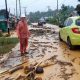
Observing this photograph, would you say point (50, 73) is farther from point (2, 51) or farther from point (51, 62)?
point (2, 51)

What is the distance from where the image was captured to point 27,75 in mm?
8500

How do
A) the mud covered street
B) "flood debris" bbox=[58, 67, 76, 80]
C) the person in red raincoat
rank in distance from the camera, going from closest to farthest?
"flood debris" bbox=[58, 67, 76, 80]
the mud covered street
the person in red raincoat

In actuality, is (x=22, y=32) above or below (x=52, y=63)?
above

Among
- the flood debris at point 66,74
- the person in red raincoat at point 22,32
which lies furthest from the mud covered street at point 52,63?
the person in red raincoat at point 22,32

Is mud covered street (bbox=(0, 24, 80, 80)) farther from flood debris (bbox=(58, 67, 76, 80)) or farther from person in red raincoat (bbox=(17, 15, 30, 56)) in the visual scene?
person in red raincoat (bbox=(17, 15, 30, 56))

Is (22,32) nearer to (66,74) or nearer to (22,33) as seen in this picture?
(22,33)

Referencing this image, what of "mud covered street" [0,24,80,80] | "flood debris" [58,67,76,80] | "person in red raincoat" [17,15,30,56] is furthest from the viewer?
"person in red raincoat" [17,15,30,56]

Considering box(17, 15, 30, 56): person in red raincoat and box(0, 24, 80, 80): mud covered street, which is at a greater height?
box(17, 15, 30, 56): person in red raincoat

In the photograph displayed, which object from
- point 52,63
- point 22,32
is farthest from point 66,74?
point 22,32

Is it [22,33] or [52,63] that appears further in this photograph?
[22,33]

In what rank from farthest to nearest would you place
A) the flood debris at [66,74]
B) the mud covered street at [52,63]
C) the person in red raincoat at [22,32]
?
1. the person in red raincoat at [22,32]
2. the mud covered street at [52,63]
3. the flood debris at [66,74]

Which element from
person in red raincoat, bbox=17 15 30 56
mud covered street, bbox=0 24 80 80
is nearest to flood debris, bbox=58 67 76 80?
mud covered street, bbox=0 24 80 80

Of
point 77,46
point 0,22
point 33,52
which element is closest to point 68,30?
point 77,46

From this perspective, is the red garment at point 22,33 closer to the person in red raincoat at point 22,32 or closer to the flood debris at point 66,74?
the person in red raincoat at point 22,32
